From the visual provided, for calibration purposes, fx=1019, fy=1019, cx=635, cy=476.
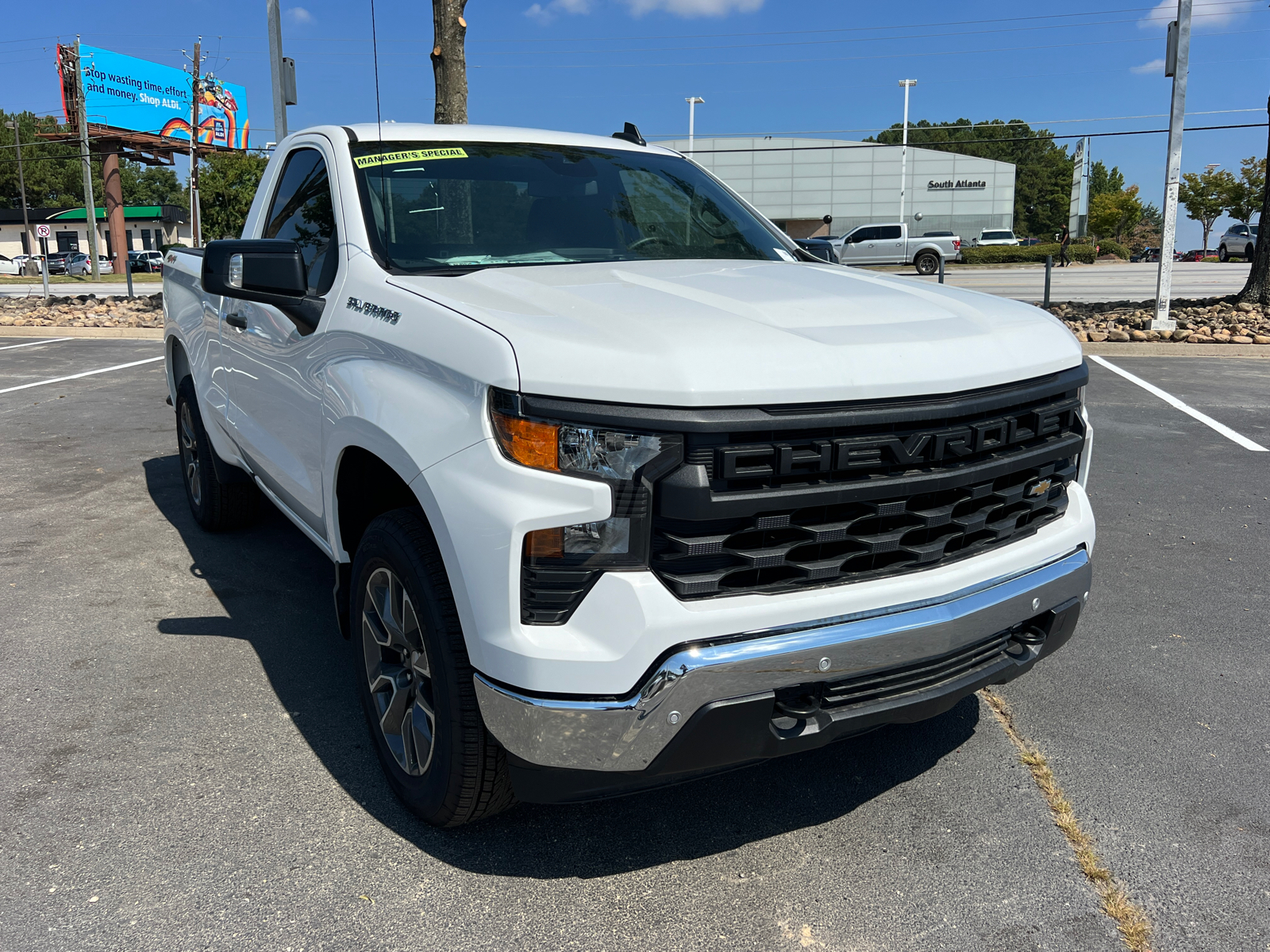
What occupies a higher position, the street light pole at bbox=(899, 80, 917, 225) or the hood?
the street light pole at bbox=(899, 80, 917, 225)

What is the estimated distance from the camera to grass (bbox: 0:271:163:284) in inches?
1811

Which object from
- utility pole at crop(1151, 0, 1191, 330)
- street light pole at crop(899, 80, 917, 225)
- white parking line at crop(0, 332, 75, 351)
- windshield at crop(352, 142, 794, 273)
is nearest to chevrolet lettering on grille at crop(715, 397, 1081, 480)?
windshield at crop(352, 142, 794, 273)

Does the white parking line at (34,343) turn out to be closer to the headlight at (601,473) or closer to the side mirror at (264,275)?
the side mirror at (264,275)

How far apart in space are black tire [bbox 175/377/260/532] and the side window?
1450 mm

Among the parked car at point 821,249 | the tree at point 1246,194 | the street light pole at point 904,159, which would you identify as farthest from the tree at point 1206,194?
the parked car at point 821,249

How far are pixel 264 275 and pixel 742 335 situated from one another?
157cm

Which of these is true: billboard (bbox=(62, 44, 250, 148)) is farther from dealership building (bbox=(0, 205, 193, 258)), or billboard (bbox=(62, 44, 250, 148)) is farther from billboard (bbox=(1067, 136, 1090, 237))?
billboard (bbox=(1067, 136, 1090, 237))

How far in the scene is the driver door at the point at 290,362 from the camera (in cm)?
330

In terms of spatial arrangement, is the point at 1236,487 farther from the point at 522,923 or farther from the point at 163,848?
the point at 163,848

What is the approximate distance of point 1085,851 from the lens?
2707 mm

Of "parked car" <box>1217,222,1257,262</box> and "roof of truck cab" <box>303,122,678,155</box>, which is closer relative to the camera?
"roof of truck cab" <box>303,122,678,155</box>

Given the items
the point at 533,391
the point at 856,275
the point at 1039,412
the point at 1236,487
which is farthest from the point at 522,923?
the point at 1236,487

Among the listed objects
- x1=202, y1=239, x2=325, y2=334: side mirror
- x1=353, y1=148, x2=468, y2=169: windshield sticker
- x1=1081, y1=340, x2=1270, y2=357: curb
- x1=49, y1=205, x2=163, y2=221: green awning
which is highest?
x1=49, y1=205, x2=163, y2=221: green awning

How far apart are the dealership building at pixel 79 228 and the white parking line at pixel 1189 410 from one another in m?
83.6
